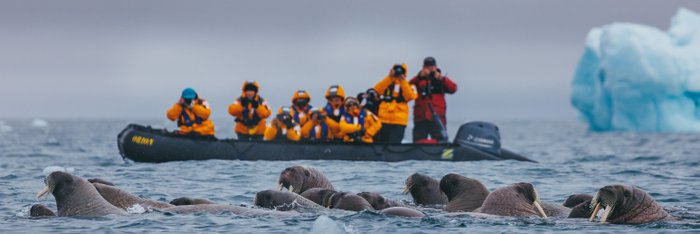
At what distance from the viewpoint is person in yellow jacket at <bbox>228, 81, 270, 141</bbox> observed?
921 inches

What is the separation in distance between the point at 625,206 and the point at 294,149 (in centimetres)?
1205

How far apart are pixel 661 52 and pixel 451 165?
33.9 metres

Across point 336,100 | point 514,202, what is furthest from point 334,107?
point 514,202

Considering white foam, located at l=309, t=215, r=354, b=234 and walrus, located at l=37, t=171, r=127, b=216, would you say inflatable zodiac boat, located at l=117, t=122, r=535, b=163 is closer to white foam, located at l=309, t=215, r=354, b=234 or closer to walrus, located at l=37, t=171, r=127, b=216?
walrus, located at l=37, t=171, r=127, b=216

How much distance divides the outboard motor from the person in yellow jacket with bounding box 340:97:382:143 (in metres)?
1.84

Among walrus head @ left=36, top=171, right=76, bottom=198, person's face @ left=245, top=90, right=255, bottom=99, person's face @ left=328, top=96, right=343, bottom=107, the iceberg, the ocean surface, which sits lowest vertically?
the ocean surface

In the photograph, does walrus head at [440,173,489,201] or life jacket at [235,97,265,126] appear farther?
life jacket at [235,97,265,126]

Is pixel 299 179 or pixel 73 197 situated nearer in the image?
pixel 73 197

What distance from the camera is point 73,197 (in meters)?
11.3

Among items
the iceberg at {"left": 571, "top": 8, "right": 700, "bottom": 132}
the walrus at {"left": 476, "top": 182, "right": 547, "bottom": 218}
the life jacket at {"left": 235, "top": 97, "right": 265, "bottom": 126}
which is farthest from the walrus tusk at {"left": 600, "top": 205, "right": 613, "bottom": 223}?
the iceberg at {"left": 571, "top": 8, "right": 700, "bottom": 132}

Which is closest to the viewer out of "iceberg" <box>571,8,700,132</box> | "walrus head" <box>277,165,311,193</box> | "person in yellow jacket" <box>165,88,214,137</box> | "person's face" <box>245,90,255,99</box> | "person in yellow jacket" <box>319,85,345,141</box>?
"walrus head" <box>277,165,311,193</box>

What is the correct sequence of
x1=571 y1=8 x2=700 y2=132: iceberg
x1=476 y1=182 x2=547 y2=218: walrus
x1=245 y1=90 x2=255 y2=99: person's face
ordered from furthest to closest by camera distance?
x1=571 y1=8 x2=700 y2=132: iceberg, x1=245 y1=90 x2=255 y2=99: person's face, x1=476 y1=182 x2=547 y2=218: walrus

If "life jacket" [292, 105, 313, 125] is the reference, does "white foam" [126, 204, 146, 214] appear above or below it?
below

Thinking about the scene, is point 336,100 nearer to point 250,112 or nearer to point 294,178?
point 250,112
